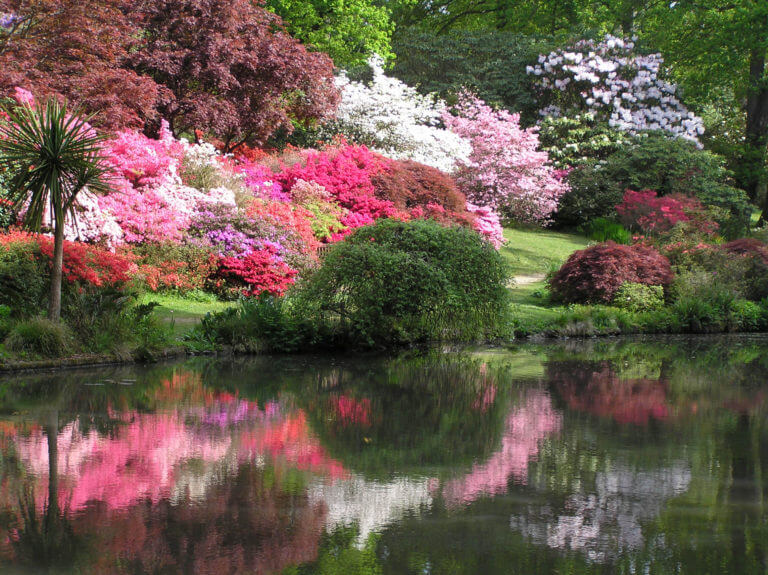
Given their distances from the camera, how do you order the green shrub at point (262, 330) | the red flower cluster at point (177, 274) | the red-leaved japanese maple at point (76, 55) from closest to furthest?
the green shrub at point (262, 330) → the red flower cluster at point (177, 274) → the red-leaved japanese maple at point (76, 55)

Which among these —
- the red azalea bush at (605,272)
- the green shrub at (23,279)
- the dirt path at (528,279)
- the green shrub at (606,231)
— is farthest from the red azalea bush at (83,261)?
the green shrub at (606,231)

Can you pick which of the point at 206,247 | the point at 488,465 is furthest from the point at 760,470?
the point at 206,247

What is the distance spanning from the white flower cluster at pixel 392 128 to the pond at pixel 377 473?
50.3ft

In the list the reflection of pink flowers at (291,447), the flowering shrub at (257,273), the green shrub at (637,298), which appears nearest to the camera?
the reflection of pink flowers at (291,447)

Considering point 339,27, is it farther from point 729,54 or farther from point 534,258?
point 729,54

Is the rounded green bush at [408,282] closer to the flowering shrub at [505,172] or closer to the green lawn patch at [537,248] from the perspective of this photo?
the green lawn patch at [537,248]

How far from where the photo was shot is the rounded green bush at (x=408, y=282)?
48.1 ft

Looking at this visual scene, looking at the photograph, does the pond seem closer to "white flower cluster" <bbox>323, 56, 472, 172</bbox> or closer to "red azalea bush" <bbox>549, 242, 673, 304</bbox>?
"red azalea bush" <bbox>549, 242, 673, 304</bbox>

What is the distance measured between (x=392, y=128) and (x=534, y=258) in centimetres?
572

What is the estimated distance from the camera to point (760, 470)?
7867 mm

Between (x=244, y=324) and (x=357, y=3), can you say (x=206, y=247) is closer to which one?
(x=244, y=324)

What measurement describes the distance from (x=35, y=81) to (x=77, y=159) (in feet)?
26.6

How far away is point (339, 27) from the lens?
36.3 m

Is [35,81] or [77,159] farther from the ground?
[35,81]
